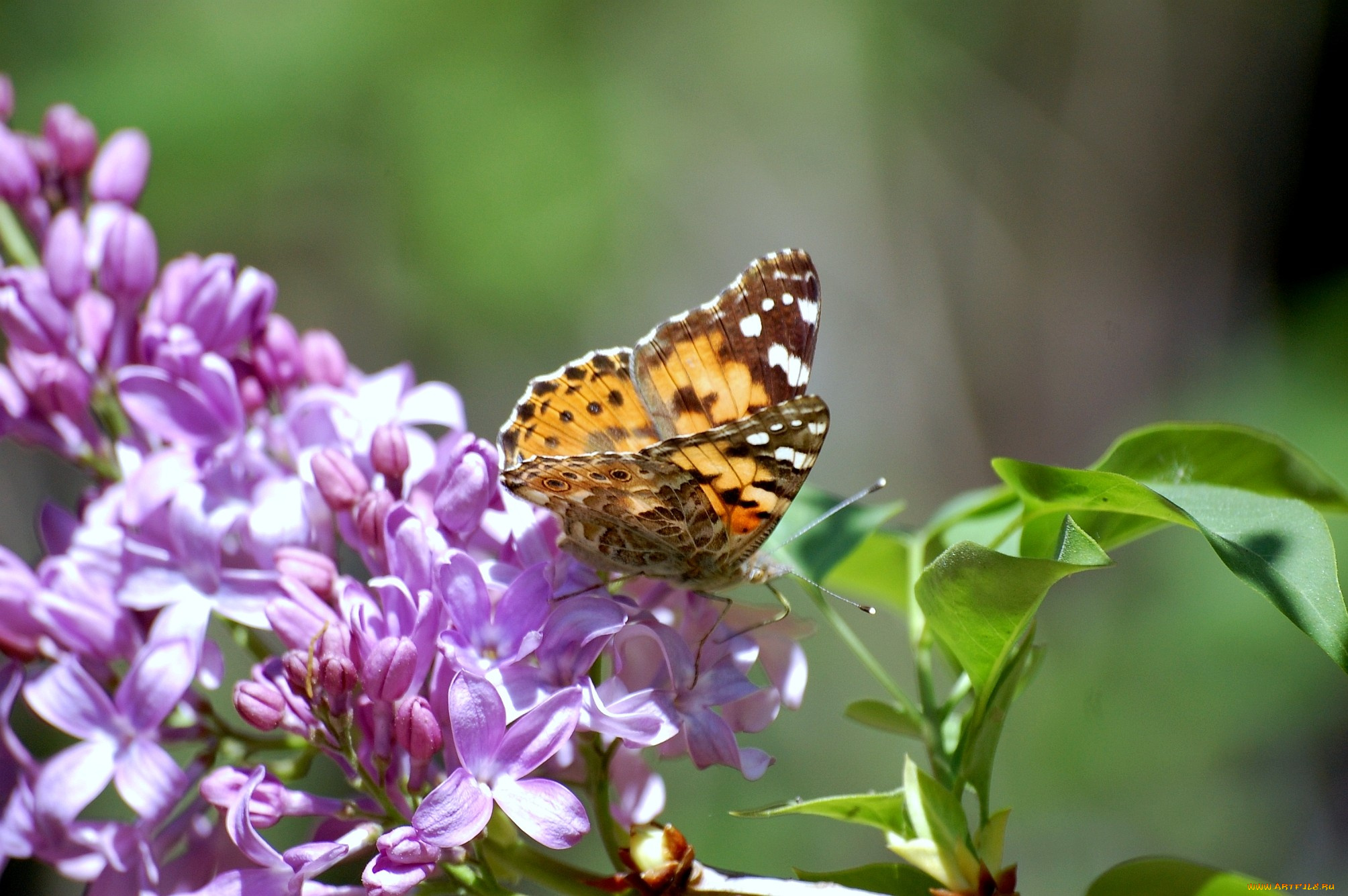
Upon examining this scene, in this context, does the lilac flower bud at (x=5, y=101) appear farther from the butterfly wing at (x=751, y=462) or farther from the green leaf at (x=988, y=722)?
the green leaf at (x=988, y=722)

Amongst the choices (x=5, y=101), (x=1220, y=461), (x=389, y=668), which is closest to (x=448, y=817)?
(x=389, y=668)

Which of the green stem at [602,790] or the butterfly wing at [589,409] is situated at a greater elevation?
the butterfly wing at [589,409]

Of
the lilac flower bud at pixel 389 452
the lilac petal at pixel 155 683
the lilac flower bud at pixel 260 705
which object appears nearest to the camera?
the lilac flower bud at pixel 260 705

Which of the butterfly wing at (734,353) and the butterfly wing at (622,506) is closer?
the butterfly wing at (622,506)

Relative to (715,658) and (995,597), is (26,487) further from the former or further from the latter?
(995,597)

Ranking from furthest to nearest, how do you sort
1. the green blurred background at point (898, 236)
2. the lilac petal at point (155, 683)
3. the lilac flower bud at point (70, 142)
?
the green blurred background at point (898, 236) → the lilac flower bud at point (70, 142) → the lilac petal at point (155, 683)

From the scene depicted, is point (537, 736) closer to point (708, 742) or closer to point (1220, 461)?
point (708, 742)

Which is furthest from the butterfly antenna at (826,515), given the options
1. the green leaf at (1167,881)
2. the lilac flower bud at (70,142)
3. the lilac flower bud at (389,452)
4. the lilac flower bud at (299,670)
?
the lilac flower bud at (70,142)

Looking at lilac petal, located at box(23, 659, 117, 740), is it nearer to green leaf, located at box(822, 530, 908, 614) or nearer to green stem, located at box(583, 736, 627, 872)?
green stem, located at box(583, 736, 627, 872)
